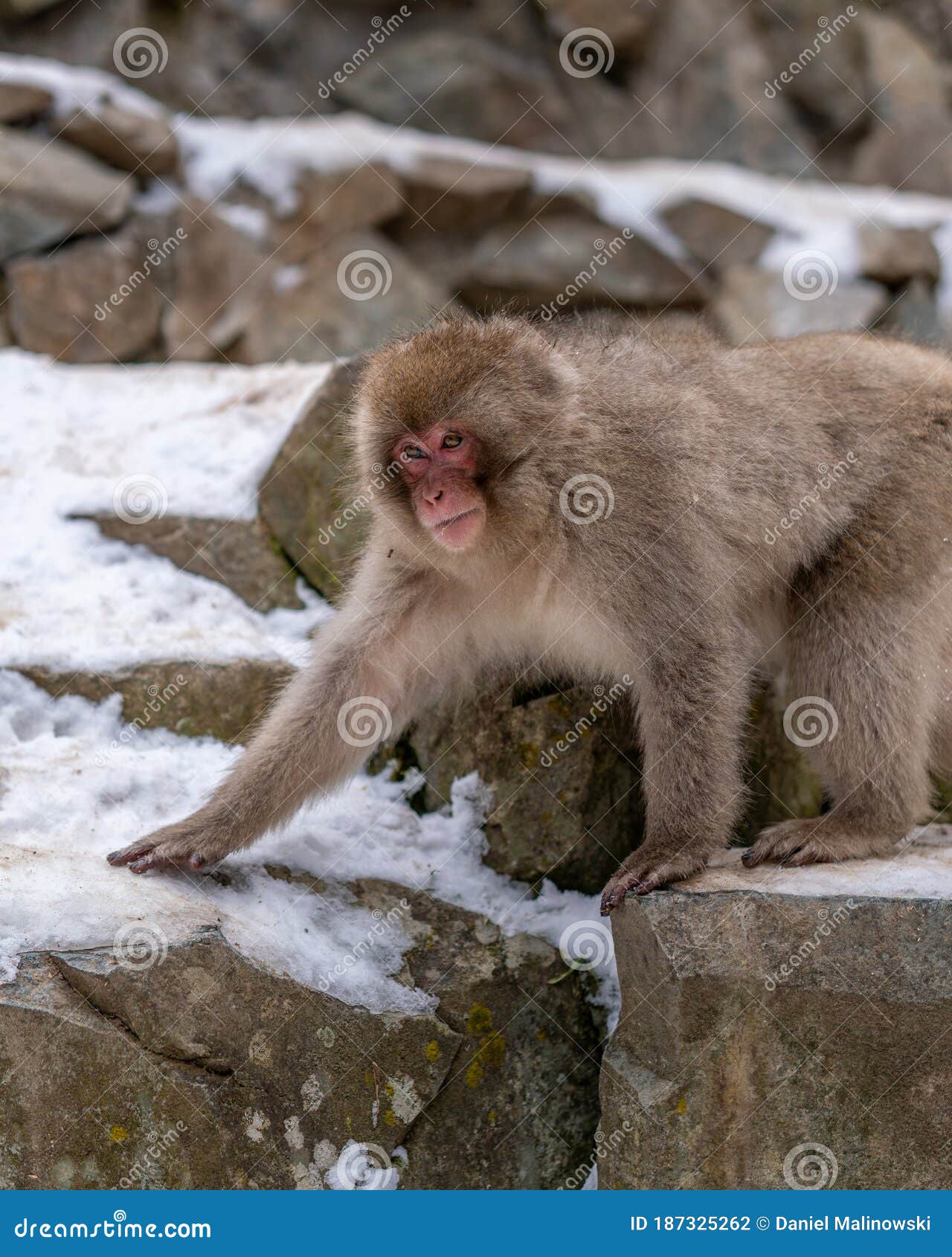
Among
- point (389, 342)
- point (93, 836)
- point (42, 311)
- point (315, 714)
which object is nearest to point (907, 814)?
point (315, 714)

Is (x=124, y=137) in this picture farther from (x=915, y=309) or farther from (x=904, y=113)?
(x=904, y=113)

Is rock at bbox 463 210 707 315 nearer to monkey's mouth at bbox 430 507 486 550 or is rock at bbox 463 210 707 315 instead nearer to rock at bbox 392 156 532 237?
rock at bbox 392 156 532 237

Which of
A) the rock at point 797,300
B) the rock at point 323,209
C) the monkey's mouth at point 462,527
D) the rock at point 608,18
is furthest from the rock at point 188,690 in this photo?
the rock at point 608,18

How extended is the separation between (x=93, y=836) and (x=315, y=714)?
746mm

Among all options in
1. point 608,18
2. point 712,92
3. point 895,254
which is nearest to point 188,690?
point 895,254

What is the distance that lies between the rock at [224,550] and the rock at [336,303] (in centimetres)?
577

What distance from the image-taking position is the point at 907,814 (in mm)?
3908

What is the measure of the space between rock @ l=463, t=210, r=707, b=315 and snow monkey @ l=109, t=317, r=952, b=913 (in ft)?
26.8

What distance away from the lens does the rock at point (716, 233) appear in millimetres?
12648

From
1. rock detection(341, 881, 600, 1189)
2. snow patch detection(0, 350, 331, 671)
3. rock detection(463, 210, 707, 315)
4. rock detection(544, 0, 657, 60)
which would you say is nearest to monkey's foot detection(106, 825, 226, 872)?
rock detection(341, 881, 600, 1189)

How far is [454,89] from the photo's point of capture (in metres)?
12.5

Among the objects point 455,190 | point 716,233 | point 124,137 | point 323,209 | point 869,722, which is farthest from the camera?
point 716,233

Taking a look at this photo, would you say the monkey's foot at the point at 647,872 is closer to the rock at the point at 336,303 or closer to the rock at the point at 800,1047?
the rock at the point at 800,1047

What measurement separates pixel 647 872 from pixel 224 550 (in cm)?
239
